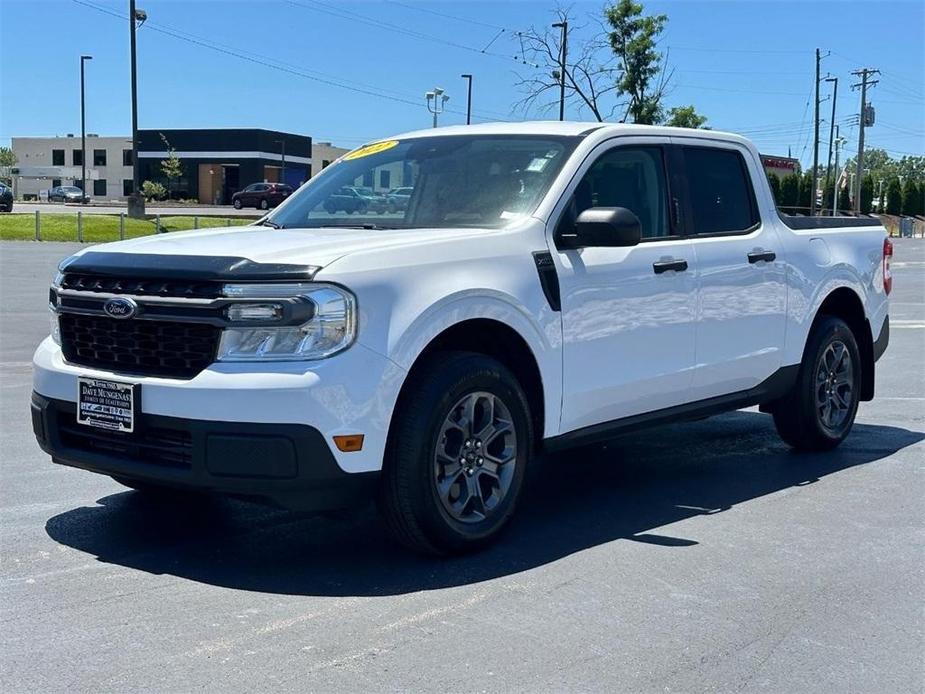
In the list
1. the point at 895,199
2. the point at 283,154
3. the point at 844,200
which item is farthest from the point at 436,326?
the point at 844,200

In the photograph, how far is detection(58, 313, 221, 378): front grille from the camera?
15.5 feet

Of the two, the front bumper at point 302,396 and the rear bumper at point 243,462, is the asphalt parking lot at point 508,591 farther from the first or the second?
the front bumper at point 302,396

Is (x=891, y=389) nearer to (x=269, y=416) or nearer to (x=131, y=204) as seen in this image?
(x=269, y=416)

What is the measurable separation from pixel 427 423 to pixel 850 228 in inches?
171

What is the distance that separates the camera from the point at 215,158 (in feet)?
269

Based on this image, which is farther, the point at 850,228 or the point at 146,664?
the point at 850,228

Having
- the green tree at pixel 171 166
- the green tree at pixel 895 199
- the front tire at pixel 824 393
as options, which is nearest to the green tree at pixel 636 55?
the front tire at pixel 824 393

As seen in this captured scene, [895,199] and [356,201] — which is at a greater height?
[895,199]

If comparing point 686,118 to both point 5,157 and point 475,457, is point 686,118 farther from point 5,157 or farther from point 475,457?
point 5,157

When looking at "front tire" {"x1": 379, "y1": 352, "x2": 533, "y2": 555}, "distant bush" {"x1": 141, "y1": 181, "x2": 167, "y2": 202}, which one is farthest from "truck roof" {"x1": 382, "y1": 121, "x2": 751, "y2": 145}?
"distant bush" {"x1": 141, "y1": 181, "x2": 167, "y2": 202}

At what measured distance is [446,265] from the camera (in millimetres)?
5082

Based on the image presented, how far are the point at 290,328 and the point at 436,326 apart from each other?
0.66 meters

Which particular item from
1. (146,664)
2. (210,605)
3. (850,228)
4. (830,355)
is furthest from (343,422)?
(850,228)

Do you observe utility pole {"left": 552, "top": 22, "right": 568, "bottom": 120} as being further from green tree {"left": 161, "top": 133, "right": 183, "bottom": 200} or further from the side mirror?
green tree {"left": 161, "top": 133, "right": 183, "bottom": 200}
